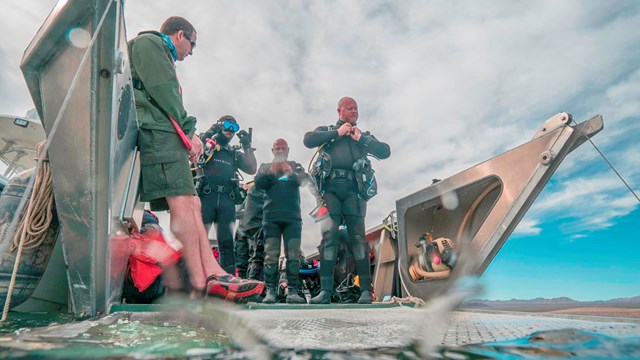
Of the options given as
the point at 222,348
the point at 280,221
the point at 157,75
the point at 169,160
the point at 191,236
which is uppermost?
the point at 157,75

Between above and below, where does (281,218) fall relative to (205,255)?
above

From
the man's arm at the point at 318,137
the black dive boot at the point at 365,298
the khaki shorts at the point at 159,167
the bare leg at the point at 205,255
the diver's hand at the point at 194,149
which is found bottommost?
the black dive boot at the point at 365,298

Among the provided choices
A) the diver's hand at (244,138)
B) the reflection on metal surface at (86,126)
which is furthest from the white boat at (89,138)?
the diver's hand at (244,138)

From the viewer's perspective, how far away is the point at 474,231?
2988 millimetres

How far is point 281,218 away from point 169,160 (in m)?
1.74

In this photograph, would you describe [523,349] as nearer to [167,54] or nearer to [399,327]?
[399,327]

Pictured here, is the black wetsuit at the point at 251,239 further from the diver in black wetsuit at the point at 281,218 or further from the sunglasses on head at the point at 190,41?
the sunglasses on head at the point at 190,41

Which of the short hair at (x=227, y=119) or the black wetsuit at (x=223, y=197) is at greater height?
the short hair at (x=227, y=119)

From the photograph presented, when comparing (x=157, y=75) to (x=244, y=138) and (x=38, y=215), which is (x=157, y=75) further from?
(x=244, y=138)

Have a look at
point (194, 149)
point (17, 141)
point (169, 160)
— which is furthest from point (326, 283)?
point (17, 141)

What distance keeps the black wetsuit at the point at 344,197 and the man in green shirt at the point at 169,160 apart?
124cm

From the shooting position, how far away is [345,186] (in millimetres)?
3010

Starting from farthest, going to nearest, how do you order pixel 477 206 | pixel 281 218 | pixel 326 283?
pixel 281 218
pixel 477 206
pixel 326 283

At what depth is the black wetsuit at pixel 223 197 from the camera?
3.32 m
